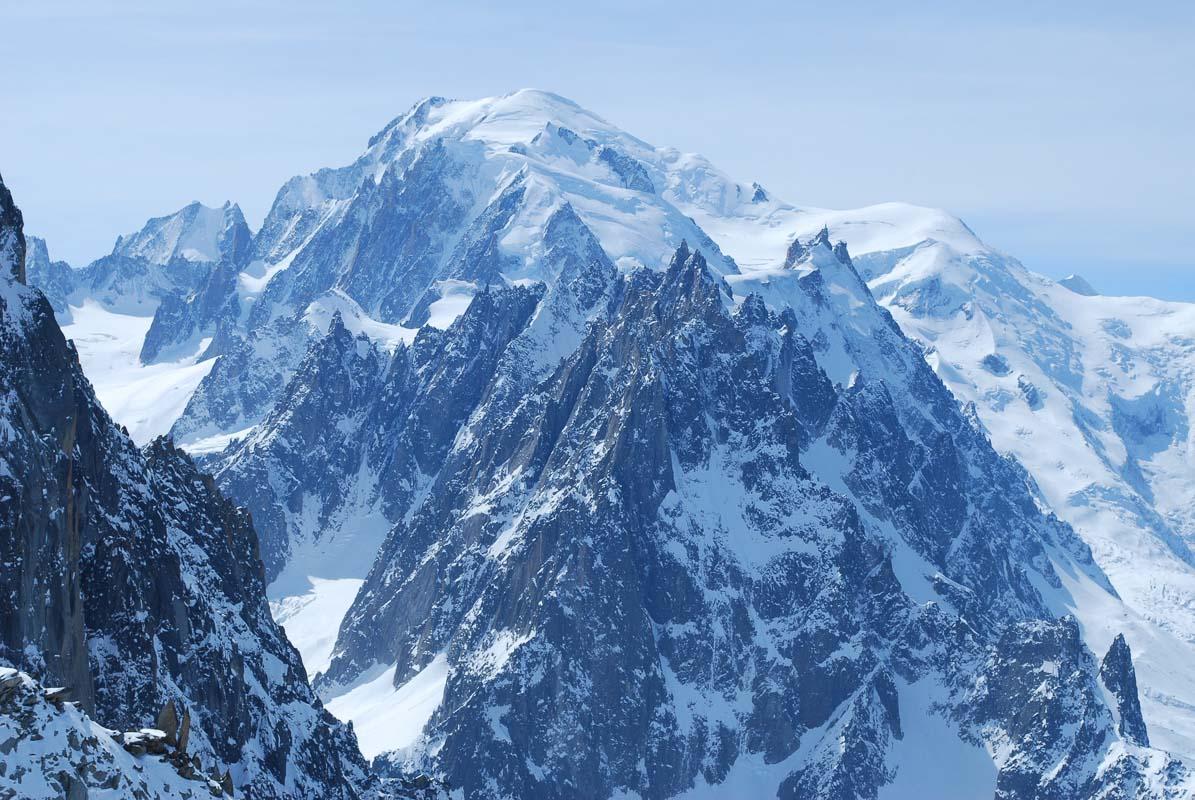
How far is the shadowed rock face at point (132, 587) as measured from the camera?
94.1m

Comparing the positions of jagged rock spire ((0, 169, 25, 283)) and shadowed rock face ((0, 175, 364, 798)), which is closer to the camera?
shadowed rock face ((0, 175, 364, 798))

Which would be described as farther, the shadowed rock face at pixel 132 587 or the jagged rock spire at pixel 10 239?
the jagged rock spire at pixel 10 239

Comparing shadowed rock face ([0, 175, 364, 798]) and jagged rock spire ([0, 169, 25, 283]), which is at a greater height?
jagged rock spire ([0, 169, 25, 283])

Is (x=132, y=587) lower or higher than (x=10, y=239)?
lower

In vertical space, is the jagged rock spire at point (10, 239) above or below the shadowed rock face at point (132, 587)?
above

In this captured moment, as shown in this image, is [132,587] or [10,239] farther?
[132,587]

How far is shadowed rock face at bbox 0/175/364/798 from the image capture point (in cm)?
9406

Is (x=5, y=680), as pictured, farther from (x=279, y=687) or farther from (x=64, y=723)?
(x=279, y=687)

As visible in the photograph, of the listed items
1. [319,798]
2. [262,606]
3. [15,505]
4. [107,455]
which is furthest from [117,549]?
[262,606]

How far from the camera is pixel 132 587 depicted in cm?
11894

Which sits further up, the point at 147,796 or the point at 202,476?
the point at 147,796

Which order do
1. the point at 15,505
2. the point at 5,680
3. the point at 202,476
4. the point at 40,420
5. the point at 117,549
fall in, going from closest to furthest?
the point at 5,680 < the point at 15,505 < the point at 40,420 < the point at 117,549 < the point at 202,476

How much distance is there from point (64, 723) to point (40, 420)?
4002cm

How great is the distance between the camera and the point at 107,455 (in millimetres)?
126750
